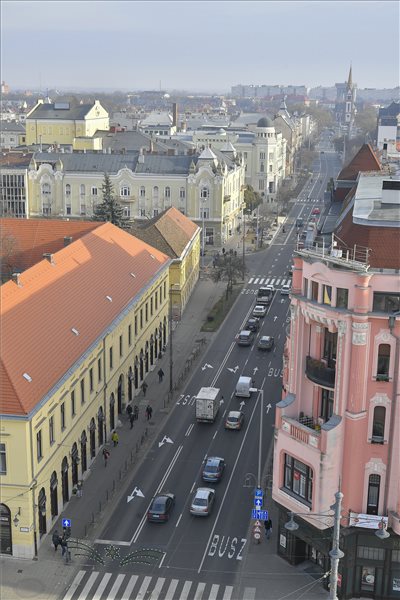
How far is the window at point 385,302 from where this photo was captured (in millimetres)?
38219

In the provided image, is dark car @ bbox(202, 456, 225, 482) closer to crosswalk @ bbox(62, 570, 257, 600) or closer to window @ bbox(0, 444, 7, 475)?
crosswalk @ bbox(62, 570, 257, 600)

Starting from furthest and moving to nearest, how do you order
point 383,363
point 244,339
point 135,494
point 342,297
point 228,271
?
1. point 228,271
2. point 244,339
3. point 135,494
4. point 383,363
5. point 342,297

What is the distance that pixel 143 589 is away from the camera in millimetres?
39969

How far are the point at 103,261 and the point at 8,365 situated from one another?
22979 mm

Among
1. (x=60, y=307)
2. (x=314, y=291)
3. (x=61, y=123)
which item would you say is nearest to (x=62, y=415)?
(x=60, y=307)

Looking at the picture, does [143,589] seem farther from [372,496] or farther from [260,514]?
[372,496]

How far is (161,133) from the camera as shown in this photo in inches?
7534

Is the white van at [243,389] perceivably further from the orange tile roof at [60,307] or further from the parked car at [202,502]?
the parked car at [202,502]

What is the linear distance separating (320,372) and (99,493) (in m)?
17.1

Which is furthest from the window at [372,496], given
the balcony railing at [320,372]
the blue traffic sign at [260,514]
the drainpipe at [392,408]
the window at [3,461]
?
the window at [3,461]

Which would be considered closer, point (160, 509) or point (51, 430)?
point (51, 430)

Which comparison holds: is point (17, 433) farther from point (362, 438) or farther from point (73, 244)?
point (73, 244)

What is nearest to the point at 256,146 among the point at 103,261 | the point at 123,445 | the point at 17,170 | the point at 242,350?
the point at 17,170

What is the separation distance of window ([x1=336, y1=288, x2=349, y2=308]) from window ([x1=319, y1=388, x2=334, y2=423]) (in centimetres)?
497
